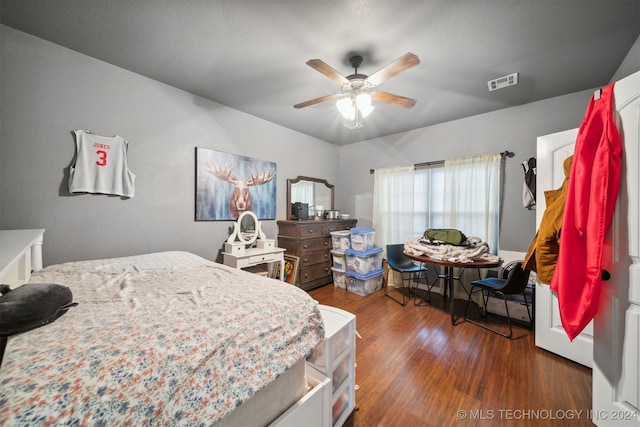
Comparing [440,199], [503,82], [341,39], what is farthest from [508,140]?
[341,39]

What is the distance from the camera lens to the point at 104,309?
3.19ft

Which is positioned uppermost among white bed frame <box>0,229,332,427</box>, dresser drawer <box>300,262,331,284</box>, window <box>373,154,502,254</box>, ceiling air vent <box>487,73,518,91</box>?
ceiling air vent <box>487,73,518,91</box>

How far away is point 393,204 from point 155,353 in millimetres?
3731

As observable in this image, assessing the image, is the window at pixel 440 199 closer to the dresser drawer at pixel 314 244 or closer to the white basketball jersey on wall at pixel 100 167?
the dresser drawer at pixel 314 244

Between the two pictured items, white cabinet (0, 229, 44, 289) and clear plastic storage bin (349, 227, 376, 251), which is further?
clear plastic storage bin (349, 227, 376, 251)

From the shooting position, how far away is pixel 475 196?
321 cm

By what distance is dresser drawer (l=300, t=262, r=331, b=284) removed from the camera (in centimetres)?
347

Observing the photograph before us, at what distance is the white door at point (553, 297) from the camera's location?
6.02 ft

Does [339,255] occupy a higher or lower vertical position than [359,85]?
lower

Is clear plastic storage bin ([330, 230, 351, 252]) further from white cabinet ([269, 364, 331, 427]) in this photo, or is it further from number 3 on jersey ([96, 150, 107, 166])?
number 3 on jersey ([96, 150, 107, 166])

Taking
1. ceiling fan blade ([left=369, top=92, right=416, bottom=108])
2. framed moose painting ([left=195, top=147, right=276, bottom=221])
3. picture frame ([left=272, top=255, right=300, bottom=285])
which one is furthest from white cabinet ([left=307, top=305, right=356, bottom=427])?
framed moose painting ([left=195, top=147, right=276, bottom=221])

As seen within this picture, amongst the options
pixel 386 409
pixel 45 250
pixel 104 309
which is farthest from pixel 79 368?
pixel 45 250

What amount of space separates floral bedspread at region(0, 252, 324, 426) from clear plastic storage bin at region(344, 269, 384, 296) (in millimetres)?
2297

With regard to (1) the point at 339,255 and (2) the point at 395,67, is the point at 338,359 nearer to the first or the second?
(2) the point at 395,67
